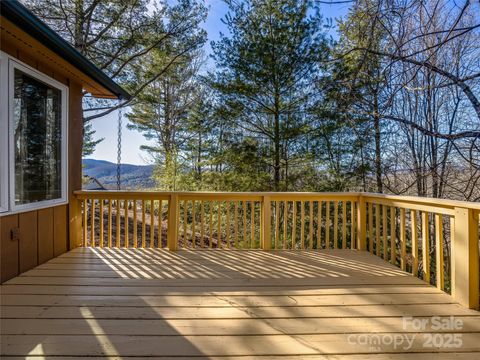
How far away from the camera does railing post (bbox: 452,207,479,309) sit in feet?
6.82

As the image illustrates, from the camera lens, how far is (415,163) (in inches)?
218

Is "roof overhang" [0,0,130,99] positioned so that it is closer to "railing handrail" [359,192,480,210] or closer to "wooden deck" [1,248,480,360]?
"wooden deck" [1,248,480,360]

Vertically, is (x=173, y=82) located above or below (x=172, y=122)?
above


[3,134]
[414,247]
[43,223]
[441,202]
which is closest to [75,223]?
[43,223]

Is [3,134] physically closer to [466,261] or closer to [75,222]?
[75,222]

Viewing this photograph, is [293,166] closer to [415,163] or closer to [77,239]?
[415,163]

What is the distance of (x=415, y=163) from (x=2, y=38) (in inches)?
265

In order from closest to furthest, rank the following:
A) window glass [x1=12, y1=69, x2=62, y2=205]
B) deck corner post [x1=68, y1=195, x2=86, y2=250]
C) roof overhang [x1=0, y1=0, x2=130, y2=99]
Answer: roof overhang [x1=0, y1=0, x2=130, y2=99] < window glass [x1=12, y1=69, x2=62, y2=205] < deck corner post [x1=68, y1=195, x2=86, y2=250]

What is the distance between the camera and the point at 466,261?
2.16 metres

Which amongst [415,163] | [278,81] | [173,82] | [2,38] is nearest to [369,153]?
[415,163]

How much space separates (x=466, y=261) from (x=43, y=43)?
13.9 ft

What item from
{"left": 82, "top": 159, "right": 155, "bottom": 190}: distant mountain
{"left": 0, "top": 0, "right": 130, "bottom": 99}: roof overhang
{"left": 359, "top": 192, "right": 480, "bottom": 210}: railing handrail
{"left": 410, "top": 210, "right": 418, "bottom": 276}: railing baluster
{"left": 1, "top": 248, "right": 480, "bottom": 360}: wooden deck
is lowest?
{"left": 1, "top": 248, "right": 480, "bottom": 360}: wooden deck

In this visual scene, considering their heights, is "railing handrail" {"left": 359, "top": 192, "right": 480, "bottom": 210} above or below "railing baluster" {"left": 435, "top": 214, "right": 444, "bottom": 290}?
above

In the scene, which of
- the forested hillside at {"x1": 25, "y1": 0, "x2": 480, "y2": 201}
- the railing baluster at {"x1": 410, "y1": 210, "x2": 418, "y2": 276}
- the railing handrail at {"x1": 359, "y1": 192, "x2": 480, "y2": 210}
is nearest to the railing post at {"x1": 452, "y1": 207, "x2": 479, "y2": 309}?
the railing handrail at {"x1": 359, "y1": 192, "x2": 480, "y2": 210}
